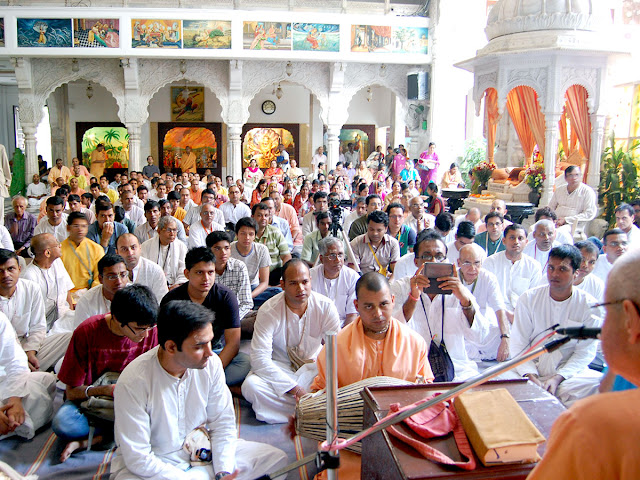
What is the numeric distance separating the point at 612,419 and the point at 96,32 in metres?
14.5

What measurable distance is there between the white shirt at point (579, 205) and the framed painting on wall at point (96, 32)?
35.2 ft

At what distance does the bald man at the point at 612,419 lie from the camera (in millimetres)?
1063

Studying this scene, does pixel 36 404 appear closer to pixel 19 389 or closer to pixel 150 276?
pixel 19 389

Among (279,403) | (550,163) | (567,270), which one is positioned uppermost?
(550,163)

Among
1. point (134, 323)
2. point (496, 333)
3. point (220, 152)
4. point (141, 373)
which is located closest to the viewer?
point (141, 373)

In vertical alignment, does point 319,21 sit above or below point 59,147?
above

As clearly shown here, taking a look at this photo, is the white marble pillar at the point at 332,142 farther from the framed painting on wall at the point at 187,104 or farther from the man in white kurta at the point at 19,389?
the man in white kurta at the point at 19,389

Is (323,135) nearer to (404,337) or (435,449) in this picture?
(404,337)

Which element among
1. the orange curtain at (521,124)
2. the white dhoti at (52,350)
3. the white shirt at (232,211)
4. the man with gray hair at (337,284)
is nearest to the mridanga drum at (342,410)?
the man with gray hair at (337,284)

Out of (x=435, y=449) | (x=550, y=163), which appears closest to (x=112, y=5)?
(x=550, y=163)

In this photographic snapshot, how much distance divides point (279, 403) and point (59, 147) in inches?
661

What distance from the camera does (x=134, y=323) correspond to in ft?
9.53

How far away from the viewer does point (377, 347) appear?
9.72 feet

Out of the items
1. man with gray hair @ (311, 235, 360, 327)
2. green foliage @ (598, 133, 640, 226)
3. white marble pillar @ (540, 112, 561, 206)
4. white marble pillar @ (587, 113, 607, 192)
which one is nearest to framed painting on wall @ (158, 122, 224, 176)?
white marble pillar @ (540, 112, 561, 206)
